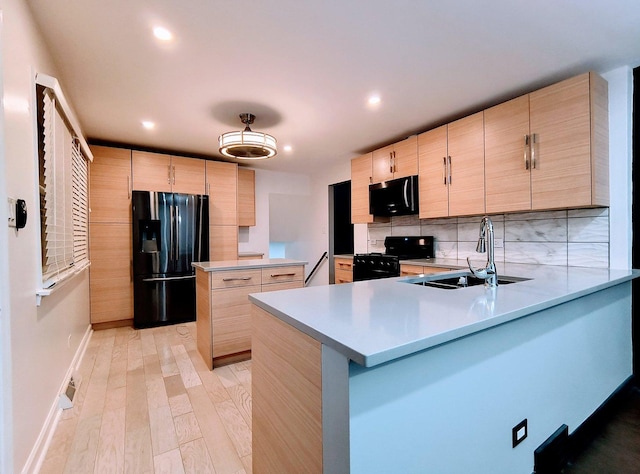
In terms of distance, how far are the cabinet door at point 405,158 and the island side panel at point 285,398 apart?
9.27 ft

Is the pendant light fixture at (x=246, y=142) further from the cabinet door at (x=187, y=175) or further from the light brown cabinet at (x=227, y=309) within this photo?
the cabinet door at (x=187, y=175)

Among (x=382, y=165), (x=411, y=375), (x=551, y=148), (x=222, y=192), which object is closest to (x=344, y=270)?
(x=382, y=165)

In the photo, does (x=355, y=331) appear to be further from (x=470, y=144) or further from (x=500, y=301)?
(x=470, y=144)

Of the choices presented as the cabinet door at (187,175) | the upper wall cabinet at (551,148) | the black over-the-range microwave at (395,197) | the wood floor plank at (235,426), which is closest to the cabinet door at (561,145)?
the upper wall cabinet at (551,148)

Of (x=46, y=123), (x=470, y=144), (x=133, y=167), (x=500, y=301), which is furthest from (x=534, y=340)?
(x=133, y=167)

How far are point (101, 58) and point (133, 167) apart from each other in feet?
6.70

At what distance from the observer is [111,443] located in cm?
164

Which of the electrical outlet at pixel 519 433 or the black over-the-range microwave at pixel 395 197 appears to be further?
the black over-the-range microwave at pixel 395 197

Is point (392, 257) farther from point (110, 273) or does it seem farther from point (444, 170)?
point (110, 273)

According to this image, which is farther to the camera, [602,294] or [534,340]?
[602,294]

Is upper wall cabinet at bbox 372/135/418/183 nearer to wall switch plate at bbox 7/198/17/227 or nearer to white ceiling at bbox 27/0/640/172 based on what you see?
white ceiling at bbox 27/0/640/172

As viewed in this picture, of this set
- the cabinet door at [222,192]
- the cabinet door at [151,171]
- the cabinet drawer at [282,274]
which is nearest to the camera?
the cabinet drawer at [282,274]

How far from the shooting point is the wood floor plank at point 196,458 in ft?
4.75

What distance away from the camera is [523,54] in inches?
81.1
